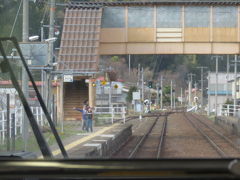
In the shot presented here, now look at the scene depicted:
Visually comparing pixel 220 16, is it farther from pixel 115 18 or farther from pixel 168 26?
pixel 115 18

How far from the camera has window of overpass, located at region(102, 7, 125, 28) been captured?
2650cm

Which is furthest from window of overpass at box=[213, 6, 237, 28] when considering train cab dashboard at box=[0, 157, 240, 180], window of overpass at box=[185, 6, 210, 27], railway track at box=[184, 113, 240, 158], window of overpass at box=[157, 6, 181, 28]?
train cab dashboard at box=[0, 157, 240, 180]

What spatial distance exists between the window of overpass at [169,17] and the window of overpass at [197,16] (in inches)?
19.9

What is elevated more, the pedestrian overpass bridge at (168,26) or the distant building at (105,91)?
the pedestrian overpass bridge at (168,26)

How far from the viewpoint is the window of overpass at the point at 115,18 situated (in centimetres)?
2650

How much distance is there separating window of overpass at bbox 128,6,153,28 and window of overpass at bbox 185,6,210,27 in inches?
73.3

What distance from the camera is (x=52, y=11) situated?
375 cm

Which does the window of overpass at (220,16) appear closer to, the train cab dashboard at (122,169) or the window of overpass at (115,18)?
the window of overpass at (115,18)

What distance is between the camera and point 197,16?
2725 centimetres

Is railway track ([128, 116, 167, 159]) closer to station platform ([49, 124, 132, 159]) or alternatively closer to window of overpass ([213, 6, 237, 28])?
station platform ([49, 124, 132, 159])

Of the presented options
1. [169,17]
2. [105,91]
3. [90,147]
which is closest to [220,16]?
[169,17]

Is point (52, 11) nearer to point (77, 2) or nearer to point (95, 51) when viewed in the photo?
point (95, 51)

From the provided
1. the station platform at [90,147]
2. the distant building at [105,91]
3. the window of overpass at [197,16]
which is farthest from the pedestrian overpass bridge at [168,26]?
the station platform at [90,147]

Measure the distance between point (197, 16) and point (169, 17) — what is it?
62.3 inches
